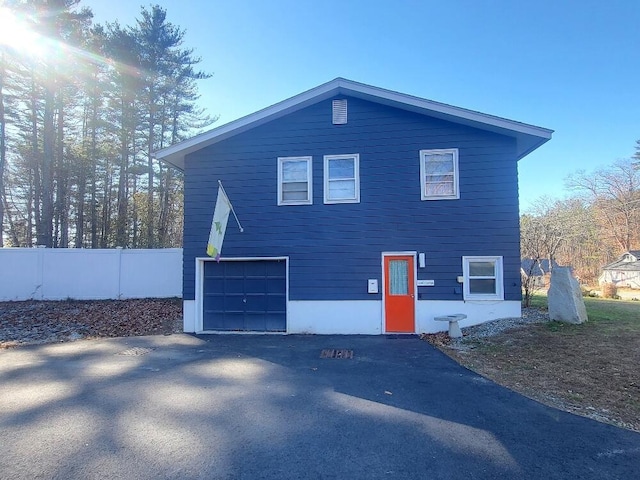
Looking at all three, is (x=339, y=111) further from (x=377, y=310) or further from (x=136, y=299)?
(x=136, y=299)

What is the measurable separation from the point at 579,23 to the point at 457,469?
45.5 feet

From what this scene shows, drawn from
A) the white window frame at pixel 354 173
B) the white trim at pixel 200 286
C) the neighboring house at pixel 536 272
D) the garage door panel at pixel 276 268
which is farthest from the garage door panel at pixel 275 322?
the neighboring house at pixel 536 272

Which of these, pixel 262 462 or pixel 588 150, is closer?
pixel 262 462

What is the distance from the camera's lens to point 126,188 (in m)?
21.3

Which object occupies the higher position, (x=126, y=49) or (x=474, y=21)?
(x=126, y=49)

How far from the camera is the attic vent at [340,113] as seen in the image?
32.2ft

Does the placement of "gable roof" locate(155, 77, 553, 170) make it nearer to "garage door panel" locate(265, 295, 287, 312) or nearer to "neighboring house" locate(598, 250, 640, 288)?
"garage door panel" locate(265, 295, 287, 312)

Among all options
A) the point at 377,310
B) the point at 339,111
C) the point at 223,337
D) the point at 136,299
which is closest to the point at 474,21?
the point at 339,111

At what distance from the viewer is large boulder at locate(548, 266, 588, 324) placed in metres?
8.31

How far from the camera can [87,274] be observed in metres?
13.7

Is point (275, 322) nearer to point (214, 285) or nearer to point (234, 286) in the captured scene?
point (234, 286)

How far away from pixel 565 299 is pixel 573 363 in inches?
121

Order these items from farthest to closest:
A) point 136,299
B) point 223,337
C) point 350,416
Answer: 1. point 136,299
2. point 223,337
3. point 350,416

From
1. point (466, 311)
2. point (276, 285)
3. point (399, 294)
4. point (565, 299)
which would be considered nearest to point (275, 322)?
point (276, 285)
